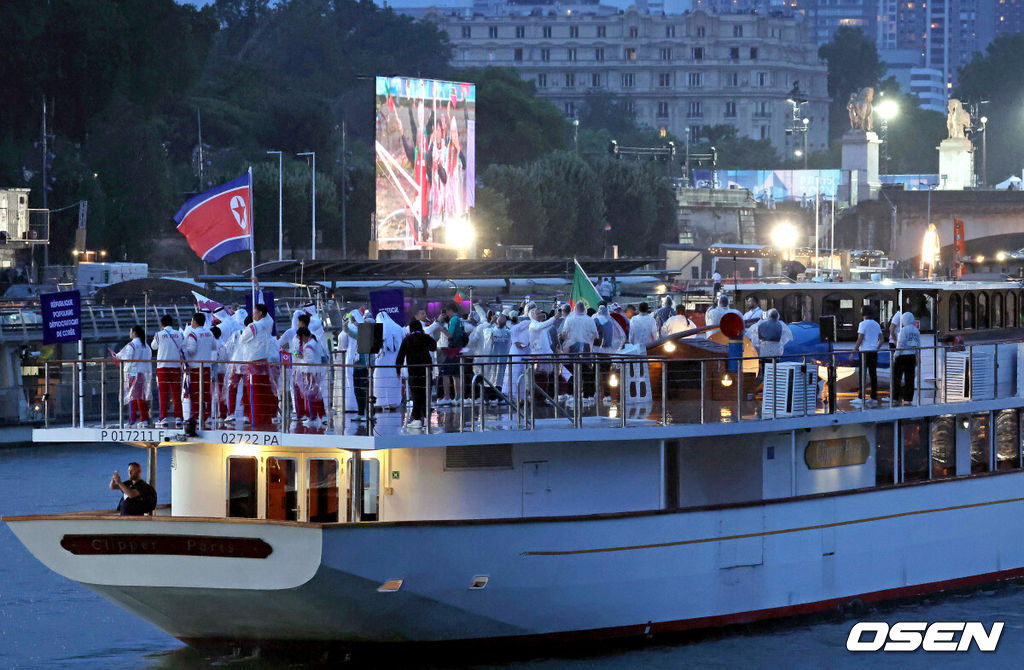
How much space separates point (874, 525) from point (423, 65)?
13970cm

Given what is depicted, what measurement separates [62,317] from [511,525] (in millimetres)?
6188

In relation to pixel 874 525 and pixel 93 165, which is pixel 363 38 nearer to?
pixel 93 165

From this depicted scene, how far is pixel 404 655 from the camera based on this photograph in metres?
21.2

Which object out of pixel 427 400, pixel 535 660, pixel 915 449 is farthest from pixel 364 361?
pixel 915 449

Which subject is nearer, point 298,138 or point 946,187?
point 298,138

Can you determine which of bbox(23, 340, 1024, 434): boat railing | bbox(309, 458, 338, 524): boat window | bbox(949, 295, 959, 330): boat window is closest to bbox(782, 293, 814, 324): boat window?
bbox(949, 295, 959, 330): boat window

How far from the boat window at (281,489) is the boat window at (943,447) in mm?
9267

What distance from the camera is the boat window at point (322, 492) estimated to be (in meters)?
21.0

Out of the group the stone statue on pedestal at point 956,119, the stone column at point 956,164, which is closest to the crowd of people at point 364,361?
the stone column at point 956,164

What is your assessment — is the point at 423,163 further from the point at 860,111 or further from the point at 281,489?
the point at 281,489

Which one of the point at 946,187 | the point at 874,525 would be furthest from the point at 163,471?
the point at 946,187

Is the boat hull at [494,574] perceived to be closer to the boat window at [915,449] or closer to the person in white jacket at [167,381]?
the boat window at [915,449]

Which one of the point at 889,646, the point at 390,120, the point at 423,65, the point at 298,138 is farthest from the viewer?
the point at 423,65

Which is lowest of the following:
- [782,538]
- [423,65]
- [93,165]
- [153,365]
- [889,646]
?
[889,646]
